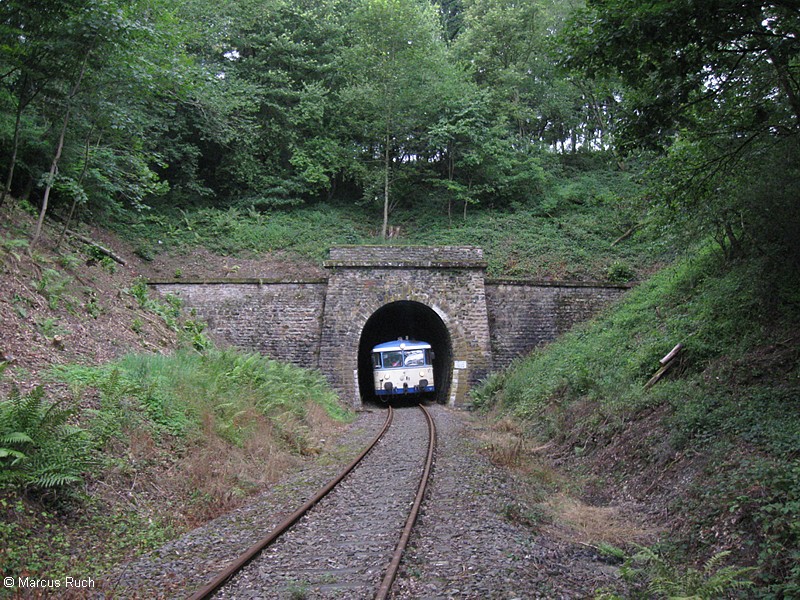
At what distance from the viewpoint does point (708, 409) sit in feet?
23.5

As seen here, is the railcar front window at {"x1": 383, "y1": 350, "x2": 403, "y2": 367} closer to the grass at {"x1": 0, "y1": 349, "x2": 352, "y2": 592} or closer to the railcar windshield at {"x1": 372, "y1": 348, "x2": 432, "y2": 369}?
the railcar windshield at {"x1": 372, "y1": 348, "x2": 432, "y2": 369}

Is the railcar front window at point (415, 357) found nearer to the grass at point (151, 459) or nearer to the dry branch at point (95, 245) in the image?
the grass at point (151, 459)

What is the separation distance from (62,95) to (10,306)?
5149mm

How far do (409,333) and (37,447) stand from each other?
73.1ft

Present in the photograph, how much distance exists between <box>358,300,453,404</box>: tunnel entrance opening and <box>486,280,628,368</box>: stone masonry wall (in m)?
1.85

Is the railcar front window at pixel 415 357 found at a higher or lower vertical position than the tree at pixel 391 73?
lower

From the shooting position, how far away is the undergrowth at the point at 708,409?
4.82m

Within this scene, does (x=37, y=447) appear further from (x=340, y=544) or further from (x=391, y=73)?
(x=391, y=73)

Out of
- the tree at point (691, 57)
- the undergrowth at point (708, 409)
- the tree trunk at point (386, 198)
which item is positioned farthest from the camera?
the tree trunk at point (386, 198)

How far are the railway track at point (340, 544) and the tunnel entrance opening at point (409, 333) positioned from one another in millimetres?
11999

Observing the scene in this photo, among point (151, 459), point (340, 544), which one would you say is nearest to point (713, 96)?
point (340, 544)

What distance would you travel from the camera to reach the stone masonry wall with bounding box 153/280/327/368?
63.0ft

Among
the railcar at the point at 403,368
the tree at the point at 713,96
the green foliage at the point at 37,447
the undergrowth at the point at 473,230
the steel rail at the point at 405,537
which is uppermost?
the undergrowth at the point at 473,230

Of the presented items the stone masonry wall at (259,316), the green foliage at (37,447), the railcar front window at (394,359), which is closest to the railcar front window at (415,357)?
the railcar front window at (394,359)
